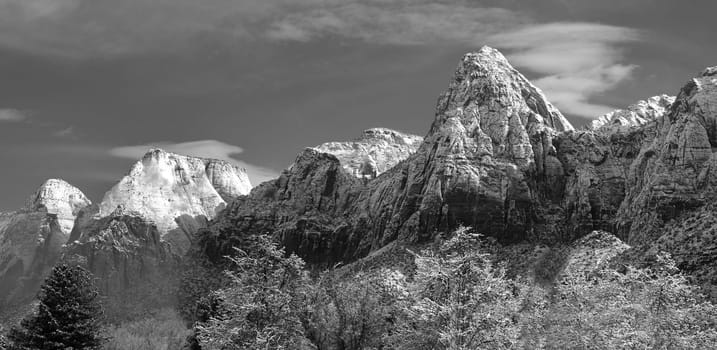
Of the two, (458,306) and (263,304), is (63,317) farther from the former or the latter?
(458,306)

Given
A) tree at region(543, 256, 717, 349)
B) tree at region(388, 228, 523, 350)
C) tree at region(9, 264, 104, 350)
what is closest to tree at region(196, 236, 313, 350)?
tree at region(388, 228, 523, 350)

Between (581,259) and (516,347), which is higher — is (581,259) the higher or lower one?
the higher one

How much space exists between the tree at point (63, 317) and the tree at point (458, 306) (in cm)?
4026

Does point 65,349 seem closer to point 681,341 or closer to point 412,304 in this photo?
point 412,304

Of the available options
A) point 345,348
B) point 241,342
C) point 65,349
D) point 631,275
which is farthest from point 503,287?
point 345,348

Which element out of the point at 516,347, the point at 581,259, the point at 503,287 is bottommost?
the point at 516,347

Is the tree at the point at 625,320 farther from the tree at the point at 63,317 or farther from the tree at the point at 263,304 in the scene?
the tree at the point at 63,317

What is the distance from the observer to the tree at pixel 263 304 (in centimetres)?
4803

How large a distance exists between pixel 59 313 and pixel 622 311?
4771 centimetres

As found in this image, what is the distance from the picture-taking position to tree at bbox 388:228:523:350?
43625 millimetres

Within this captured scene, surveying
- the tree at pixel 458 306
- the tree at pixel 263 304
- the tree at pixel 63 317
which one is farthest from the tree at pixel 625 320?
the tree at pixel 63 317

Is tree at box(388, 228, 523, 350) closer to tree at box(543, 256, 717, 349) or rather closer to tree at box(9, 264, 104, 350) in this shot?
tree at box(543, 256, 717, 349)

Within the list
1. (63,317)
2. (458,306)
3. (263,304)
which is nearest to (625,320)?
(458,306)

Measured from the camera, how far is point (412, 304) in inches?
1844
